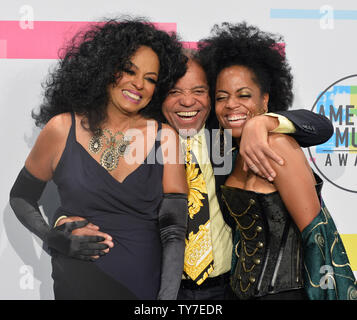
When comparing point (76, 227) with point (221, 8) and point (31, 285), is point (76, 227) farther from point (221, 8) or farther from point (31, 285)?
point (221, 8)

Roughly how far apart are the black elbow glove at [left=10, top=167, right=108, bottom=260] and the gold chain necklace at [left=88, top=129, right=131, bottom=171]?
281 millimetres

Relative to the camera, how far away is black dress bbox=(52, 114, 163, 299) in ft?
5.36

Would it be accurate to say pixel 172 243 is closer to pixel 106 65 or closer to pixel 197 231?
pixel 197 231

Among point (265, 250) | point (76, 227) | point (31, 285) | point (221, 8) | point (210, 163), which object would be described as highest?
point (221, 8)

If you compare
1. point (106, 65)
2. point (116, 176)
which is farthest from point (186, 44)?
point (116, 176)

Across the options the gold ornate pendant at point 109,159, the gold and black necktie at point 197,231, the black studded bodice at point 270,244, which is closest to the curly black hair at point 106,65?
the gold ornate pendant at point 109,159

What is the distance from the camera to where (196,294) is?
1.79m

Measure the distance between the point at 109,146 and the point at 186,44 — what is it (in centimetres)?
83

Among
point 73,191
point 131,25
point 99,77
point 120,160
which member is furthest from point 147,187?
point 131,25

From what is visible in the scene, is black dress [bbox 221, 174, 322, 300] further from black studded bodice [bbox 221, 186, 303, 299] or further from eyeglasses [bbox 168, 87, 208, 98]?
eyeglasses [bbox 168, 87, 208, 98]

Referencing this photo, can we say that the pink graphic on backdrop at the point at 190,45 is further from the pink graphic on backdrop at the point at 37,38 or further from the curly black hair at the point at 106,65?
the curly black hair at the point at 106,65

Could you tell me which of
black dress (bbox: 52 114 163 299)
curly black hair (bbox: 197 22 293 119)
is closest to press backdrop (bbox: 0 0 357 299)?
curly black hair (bbox: 197 22 293 119)

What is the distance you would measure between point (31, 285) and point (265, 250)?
1514 mm

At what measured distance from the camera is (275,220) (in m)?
1.50
